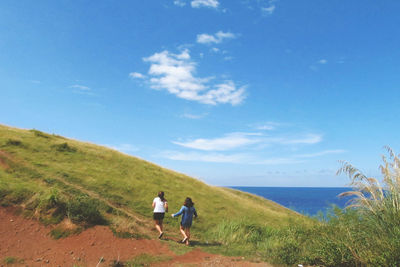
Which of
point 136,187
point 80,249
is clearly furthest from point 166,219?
point 80,249

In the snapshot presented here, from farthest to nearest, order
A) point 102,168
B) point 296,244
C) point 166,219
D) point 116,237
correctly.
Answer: point 102,168 < point 166,219 < point 116,237 < point 296,244

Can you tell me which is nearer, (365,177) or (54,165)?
(365,177)

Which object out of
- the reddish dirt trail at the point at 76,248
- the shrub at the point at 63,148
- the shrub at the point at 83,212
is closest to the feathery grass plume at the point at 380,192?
the reddish dirt trail at the point at 76,248

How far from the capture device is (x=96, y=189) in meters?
19.5

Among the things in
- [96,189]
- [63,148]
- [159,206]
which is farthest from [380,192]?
[63,148]

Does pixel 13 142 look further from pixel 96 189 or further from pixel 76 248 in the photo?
pixel 76 248

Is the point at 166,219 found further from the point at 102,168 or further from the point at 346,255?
the point at 346,255

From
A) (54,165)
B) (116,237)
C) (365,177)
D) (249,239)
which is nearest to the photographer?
(365,177)

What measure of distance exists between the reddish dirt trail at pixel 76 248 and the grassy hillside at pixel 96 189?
800 mm

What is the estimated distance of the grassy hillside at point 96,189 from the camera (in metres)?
13.1

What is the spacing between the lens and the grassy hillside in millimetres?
13148

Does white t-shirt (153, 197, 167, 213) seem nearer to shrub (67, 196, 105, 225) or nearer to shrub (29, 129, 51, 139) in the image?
shrub (67, 196, 105, 225)

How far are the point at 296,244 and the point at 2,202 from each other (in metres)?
14.3

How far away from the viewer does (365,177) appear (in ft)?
34.2
